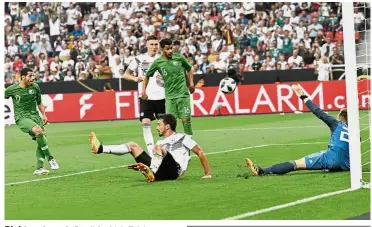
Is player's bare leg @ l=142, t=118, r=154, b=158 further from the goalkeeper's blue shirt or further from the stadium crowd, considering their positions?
the stadium crowd

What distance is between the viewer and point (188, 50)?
115ft

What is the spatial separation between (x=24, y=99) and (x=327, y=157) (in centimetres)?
562

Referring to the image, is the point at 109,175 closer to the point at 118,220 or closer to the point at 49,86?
the point at 118,220

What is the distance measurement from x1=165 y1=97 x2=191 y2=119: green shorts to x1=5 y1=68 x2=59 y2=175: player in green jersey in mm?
2220

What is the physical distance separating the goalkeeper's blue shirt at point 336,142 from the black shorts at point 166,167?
6.92ft

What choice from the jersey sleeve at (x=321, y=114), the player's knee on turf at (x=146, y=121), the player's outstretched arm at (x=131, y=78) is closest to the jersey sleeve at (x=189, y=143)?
the jersey sleeve at (x=321, y=114)

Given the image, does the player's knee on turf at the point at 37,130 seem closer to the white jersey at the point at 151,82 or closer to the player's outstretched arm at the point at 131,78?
the player's outstretched arm at the point at 131,78

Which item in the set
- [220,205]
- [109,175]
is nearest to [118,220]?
[220,205]

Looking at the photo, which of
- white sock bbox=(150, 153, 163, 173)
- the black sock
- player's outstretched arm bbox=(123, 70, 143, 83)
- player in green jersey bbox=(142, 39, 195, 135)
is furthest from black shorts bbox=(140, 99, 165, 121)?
the black sock

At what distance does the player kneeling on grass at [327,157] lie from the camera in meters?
14.3

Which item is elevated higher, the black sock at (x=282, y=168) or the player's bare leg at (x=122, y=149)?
the player's bare leg at (x=122, y=149)

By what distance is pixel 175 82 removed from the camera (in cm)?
1694

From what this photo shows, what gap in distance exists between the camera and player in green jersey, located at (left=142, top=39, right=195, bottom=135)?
1688 cm

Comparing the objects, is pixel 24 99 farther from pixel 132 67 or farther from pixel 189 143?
pixel 189 143
